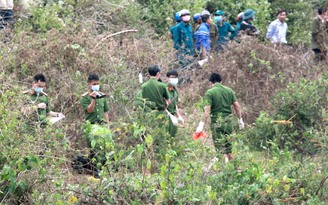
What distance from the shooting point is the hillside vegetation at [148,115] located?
32.1 feet

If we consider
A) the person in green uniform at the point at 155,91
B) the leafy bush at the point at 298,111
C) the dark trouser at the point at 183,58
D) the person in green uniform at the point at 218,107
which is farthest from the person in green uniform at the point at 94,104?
the dark trouser at the point at 183,58

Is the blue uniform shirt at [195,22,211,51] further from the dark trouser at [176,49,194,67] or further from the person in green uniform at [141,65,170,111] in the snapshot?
the person in green uniform at [141,65,170,111]

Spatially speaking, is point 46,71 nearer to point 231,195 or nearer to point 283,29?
point 231,195

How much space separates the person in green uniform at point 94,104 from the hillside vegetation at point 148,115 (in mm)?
247

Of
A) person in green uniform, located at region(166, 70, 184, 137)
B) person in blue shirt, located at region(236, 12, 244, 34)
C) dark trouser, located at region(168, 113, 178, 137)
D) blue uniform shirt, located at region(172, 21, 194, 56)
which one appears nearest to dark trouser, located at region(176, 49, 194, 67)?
blue uniform shirt, located at region(172, 21, 194, 56)

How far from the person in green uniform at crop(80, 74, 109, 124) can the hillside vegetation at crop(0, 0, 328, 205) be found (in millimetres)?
247

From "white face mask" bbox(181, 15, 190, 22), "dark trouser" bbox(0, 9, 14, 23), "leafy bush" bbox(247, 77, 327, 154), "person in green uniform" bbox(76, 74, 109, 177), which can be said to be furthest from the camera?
"white face mask" bbox(181, 15, 190, 22)

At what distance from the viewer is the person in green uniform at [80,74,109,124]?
510 inches

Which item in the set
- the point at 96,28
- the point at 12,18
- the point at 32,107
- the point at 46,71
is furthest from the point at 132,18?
the point at 32,107

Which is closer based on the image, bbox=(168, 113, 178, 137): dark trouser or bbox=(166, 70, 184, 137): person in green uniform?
bbox=(168, 113, 178, 137): dark trouser

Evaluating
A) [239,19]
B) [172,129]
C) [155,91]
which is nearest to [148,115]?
[155,91]

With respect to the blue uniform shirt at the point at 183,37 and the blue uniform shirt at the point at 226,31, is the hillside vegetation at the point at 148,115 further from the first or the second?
the blue uniform shirt at the point at 226,31

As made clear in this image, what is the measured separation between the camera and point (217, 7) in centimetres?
2256

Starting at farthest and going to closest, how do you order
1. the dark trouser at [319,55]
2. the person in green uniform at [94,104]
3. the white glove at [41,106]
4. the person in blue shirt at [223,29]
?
the person in blue shirt at [223,29] < the dark trouser at [319,55] < the person in green uniform at [94,104] < the white glove at [41,106]
